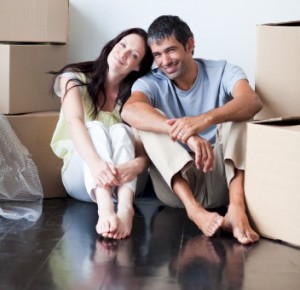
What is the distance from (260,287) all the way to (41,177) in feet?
3.69

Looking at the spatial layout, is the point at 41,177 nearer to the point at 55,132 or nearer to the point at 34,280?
the point at 55,132

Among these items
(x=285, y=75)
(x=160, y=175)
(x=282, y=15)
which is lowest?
(x=160, y=175)

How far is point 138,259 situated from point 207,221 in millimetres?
312

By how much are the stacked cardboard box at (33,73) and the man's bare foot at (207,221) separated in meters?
0.67

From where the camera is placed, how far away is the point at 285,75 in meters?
2.32

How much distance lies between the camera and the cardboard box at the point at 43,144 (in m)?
2.52

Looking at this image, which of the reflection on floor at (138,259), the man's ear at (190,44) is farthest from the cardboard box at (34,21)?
the reflection on floor at (138,259)

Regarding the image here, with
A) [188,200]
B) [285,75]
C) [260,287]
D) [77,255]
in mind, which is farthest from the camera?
[285,75]

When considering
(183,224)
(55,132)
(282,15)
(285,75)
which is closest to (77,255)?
(183,224)

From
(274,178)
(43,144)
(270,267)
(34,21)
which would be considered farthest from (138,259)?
(34,21)

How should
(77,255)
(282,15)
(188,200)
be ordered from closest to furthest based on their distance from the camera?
(77,255)
(188,200)
(282,15)

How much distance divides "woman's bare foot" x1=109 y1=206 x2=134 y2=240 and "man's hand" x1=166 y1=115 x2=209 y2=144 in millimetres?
261

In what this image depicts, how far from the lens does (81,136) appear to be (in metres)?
2.24

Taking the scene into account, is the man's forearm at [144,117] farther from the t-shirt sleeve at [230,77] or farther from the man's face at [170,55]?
the t-shirt sleeve at [230,77]
